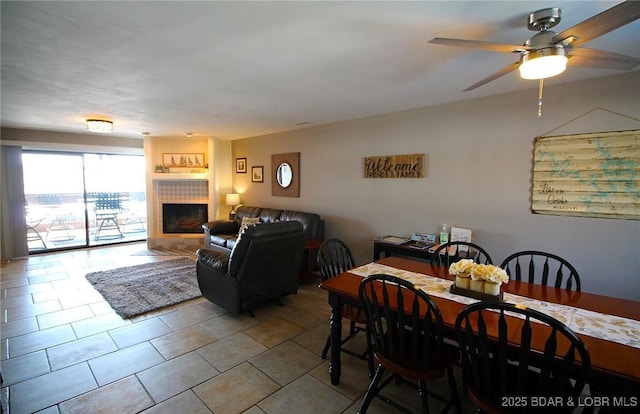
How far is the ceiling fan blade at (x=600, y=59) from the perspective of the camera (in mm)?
1588

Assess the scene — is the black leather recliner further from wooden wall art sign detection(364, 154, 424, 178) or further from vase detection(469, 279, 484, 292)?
vase detection(469, 279, 484, 292)

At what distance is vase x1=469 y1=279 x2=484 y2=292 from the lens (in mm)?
1936

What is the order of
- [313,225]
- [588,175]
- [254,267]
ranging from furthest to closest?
[313,225], [254,267], [588,175]

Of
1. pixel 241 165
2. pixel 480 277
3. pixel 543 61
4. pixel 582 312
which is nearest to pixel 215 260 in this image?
pixel 480 277

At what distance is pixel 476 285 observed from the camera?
1.95 m

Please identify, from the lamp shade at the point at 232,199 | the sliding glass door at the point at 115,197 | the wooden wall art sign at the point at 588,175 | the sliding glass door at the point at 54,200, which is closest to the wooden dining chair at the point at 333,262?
the wooden wall art sign at the point at 588,175

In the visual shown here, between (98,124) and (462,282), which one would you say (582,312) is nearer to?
(462,282)

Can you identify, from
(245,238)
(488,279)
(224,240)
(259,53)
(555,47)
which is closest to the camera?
(555,47)

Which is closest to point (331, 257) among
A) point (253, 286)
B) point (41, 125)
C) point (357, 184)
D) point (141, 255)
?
point (253, 286)

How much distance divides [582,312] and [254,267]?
2.72 m

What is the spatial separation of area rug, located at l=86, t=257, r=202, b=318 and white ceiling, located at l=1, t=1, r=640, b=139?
2.47 metres

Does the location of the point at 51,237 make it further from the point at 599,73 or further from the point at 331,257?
the point at 599,73

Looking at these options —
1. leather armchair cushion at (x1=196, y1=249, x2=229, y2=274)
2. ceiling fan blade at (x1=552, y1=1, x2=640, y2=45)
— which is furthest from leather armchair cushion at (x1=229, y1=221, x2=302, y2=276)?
ceiling fan blade at (x1=552, y1=1, x2=640, y2=45)

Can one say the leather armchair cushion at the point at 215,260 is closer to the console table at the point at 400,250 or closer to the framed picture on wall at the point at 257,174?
the console table at the point at 400,250
